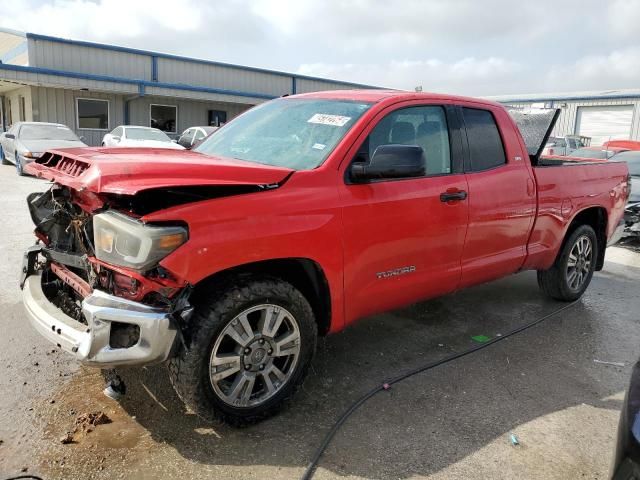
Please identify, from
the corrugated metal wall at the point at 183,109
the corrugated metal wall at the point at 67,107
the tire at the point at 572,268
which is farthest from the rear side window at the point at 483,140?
the corrugated metal wall at the point at 183,109

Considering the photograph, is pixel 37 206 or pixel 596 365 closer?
pixel 37 206

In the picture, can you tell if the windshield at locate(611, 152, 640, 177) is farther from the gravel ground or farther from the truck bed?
the gravel ground

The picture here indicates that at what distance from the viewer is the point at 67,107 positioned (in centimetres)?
2073

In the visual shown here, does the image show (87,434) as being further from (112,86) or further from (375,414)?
(112,86)

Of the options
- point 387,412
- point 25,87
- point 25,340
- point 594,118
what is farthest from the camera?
point 594,118

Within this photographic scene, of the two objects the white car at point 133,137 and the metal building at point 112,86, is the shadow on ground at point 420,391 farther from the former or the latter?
the metal building at point 112,86

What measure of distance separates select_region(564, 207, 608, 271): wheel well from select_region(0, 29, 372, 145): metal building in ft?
62.0

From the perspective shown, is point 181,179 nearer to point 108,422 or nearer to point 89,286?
point 89,286

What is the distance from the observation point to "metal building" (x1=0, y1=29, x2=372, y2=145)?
1962 centimetres

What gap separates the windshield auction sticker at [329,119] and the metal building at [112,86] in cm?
1841

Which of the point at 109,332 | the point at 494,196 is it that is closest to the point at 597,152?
the point at 494,196

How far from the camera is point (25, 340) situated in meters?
3.95

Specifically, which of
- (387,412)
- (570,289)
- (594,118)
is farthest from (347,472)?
(594,118)

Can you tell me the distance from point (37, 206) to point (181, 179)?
1.63m
